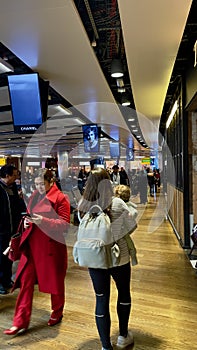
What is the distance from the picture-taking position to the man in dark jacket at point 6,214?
3.53 meters

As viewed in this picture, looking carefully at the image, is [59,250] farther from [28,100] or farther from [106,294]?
[28,100]

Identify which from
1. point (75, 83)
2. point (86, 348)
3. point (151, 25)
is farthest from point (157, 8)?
point (86, 348)

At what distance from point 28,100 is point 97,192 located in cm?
280

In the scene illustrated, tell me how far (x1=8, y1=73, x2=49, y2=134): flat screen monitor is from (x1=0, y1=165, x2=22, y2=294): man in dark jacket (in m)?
1.11

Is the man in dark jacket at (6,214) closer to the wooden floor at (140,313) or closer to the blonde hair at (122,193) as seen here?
the wooden floor at (140,313)

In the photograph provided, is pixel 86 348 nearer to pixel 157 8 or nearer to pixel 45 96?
pixel 157 8

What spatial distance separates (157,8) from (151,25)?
33 cm

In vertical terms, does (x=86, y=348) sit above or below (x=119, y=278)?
below

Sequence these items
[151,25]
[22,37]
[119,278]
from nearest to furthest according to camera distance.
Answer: [119,278] < [151,25] < [22,37]

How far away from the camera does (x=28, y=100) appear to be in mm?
4344

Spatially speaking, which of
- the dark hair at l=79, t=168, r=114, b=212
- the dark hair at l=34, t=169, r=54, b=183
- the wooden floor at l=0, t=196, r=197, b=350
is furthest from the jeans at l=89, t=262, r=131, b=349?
the dark hair at l=34, t=169, r=54, b=183

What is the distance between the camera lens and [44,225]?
253 cm

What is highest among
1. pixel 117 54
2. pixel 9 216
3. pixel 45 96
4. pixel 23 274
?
pixel 117 54

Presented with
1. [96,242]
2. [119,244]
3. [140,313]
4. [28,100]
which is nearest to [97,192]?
[96,242]
